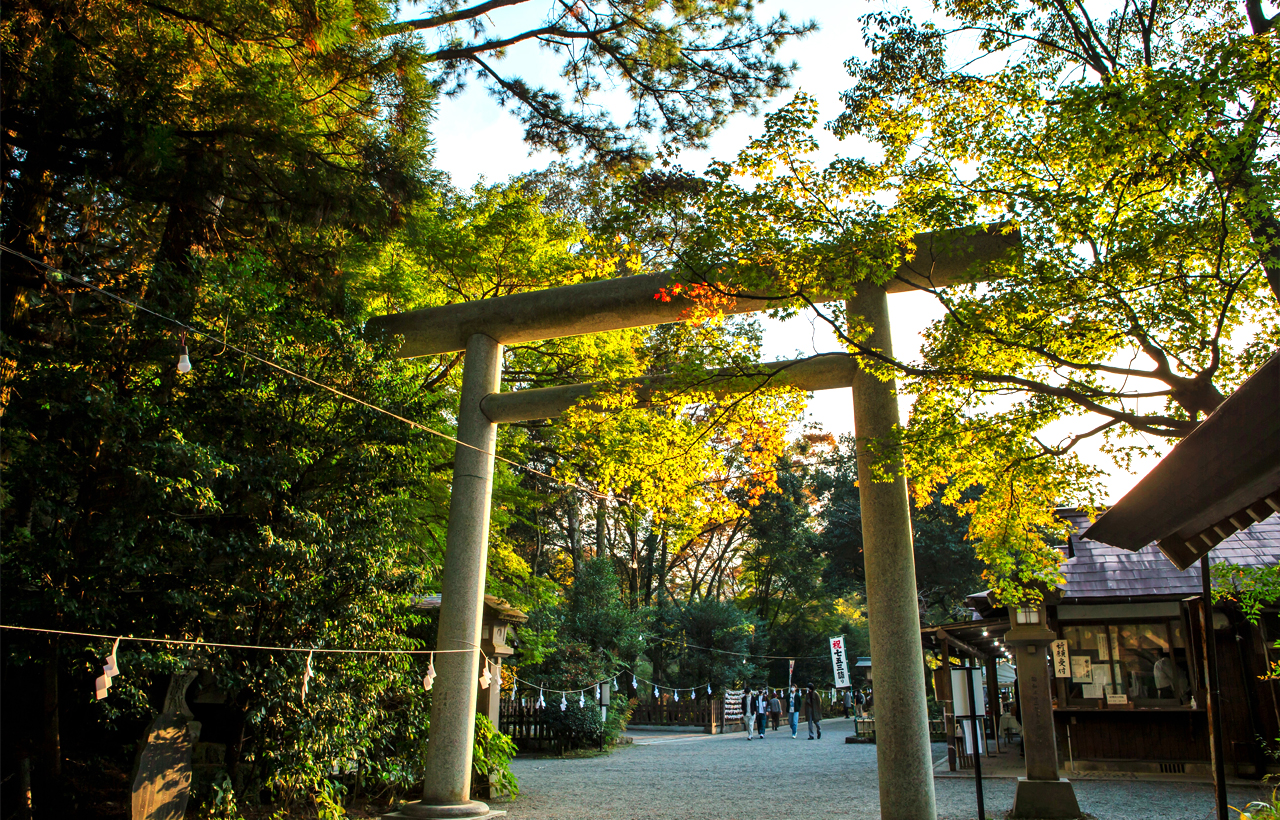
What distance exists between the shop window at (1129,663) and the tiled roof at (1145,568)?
23.1 inches

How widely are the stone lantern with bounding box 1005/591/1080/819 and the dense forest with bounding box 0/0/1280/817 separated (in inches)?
42.7

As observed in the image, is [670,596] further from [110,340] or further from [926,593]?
[110,340]

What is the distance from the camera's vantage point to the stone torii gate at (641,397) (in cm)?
671

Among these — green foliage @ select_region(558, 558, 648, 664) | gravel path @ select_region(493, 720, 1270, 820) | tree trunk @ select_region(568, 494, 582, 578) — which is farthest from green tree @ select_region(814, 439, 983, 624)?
gravel path @ select_region(493, 720, 1270, 820)

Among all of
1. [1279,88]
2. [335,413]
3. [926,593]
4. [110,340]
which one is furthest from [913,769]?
[926,593]

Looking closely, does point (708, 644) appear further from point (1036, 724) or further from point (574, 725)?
point (1036, 724)

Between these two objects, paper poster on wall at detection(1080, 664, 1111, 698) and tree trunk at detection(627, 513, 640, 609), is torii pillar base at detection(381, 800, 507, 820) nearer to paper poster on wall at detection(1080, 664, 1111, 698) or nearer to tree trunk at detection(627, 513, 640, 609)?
paper poster on wall at detection(1080, 664, 1111, 698)

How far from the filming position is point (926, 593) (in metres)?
26.2

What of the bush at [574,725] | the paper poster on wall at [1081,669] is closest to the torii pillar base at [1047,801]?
the paper poster on wall at [1081,669]

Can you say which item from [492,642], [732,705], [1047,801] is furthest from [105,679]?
[732,705]

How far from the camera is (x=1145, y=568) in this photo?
11141 millimetres

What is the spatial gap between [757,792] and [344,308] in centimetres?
776

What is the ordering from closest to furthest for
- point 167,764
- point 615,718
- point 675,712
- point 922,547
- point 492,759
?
point 167,764 → point 492,759 → point 615,718 → point 675,712 → point 922,547

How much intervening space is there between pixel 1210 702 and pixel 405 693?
709cm
